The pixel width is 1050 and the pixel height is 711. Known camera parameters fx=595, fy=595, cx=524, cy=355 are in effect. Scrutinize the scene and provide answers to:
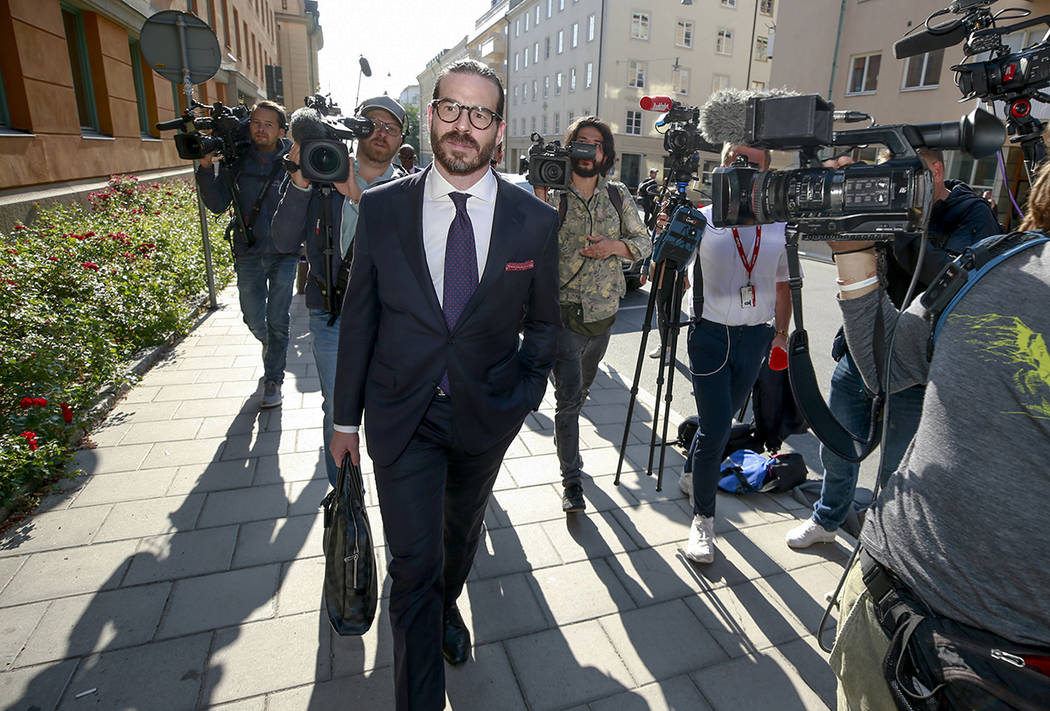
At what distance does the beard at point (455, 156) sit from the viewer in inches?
84.7

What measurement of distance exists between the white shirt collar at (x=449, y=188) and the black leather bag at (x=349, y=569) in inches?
44.0

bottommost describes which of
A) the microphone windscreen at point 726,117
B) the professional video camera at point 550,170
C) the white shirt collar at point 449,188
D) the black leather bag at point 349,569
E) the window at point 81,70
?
the black leather bag at point 349,569

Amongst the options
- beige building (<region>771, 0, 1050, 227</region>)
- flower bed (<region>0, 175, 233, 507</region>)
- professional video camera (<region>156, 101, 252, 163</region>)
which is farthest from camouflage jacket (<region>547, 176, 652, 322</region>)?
beige building (<region>771, 0, 1050, 227</region>)

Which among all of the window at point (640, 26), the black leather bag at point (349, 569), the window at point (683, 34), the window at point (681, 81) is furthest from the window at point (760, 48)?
the black leather bag at point (349, 569)

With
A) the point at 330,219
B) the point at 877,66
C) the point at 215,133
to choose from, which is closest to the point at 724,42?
the point at 877,66

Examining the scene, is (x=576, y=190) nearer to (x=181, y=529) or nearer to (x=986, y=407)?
(x=986, y=407)

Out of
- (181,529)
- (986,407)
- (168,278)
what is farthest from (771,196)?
(168,278)

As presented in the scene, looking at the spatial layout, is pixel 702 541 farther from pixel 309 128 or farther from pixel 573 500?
pixel 309 128

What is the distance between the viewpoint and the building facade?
764 cm

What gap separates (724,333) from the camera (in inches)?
129

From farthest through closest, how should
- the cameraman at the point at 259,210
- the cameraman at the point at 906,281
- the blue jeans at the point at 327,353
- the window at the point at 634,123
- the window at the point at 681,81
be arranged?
the window at the point at 634,123, the window at the point at 681,81, the cameraman at the point at 259,210, the blue jeans at the point at 327,353, the cameraman at the point at 906,281

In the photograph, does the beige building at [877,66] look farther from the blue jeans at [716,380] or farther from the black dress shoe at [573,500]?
the black dress shoe at [573,500]

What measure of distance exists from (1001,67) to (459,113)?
233 cm

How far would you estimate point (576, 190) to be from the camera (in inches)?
143
